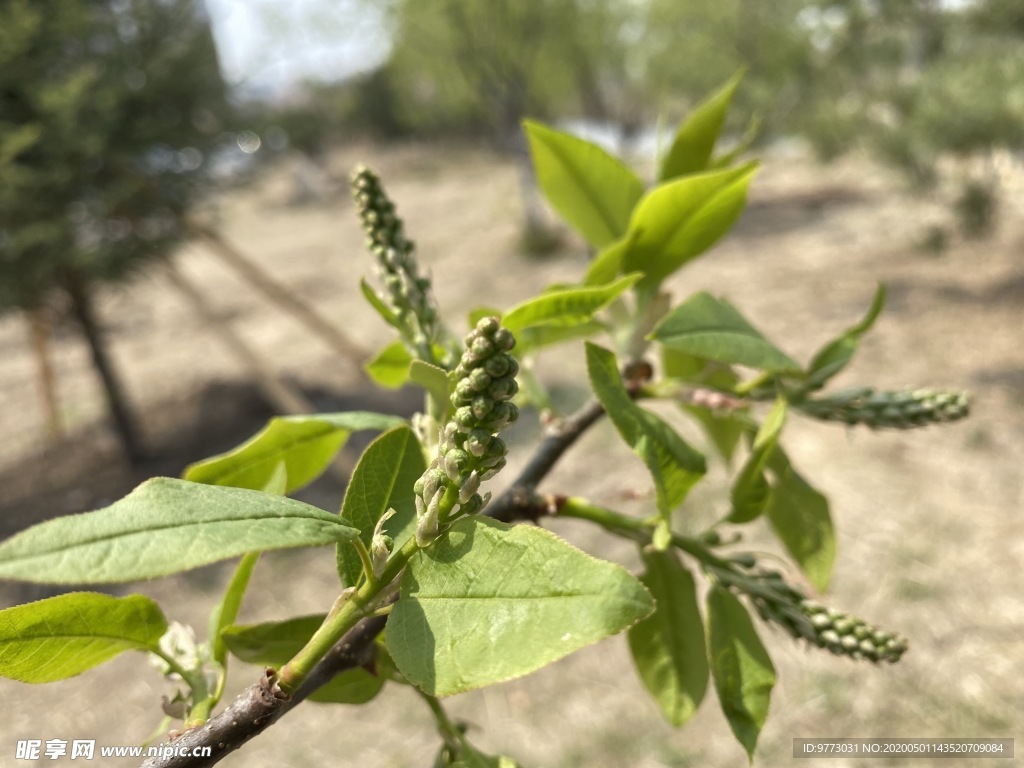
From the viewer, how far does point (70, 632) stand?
354 mm

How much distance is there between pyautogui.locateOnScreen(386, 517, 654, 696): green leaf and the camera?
0.27m

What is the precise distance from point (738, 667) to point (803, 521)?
0.15 m

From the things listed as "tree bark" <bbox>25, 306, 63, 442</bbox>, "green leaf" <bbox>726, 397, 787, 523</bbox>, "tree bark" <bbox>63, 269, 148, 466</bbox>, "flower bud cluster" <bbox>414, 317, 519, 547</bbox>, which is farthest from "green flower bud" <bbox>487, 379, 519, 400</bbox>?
"tree bark" <bbox>63, 269, 148, 466</bbox>

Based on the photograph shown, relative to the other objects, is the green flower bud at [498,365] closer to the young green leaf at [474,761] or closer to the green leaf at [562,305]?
the green leaf at [562,305]

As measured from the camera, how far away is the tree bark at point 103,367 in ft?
10.6

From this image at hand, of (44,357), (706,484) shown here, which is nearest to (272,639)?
(706,484)

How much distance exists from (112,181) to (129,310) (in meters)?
3.08

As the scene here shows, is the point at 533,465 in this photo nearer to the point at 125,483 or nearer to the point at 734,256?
the point at 125,483

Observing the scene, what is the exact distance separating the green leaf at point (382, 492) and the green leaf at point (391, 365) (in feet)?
0.43

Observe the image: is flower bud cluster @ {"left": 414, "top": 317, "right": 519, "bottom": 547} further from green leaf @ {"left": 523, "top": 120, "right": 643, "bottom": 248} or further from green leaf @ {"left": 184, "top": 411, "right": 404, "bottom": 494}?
green leaf @ {"left": 523, "top": 120, "right": 643, "bottom": 248}

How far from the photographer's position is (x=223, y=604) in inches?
16.2

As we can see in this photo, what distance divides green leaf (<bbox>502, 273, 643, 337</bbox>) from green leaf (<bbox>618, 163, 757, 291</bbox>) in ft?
0.31

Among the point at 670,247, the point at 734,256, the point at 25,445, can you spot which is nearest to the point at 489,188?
the point at 734,256

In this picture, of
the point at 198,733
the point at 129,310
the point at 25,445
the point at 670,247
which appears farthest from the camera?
the point at 129,310
